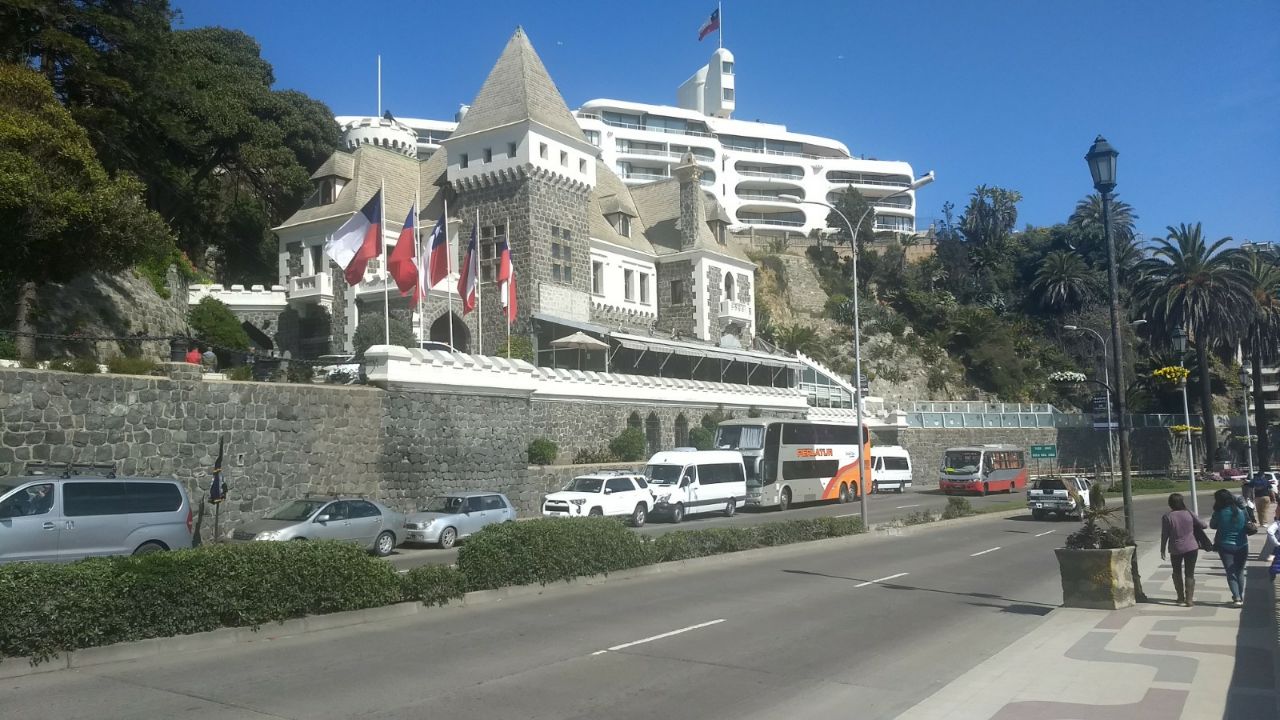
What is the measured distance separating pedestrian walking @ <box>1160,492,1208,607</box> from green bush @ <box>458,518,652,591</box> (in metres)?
8.77

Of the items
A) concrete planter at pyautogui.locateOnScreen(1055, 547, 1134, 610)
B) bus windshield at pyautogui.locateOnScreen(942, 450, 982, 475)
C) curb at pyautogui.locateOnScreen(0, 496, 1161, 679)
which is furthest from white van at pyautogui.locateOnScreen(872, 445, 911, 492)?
concrete planter at pyautogui.locateOnScreen(1055, 547, 1134, 610)

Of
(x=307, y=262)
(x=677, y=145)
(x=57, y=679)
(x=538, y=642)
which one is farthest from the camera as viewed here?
(x=677, y=145)

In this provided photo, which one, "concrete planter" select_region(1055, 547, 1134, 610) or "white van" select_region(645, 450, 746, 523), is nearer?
"concrete planter" select_region(1055, 547, 1134, 610)

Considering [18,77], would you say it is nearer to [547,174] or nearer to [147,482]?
[147,482]

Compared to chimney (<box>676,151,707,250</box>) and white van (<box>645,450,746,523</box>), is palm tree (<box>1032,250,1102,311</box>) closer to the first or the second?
chimney (<box>676,151,707,250</box>)

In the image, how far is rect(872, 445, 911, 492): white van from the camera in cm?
4972

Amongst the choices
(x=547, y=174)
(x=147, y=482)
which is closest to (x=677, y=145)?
(x=547, y=174)

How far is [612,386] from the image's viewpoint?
40.0 metres

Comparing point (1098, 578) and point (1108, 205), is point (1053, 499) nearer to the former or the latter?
point (1108, 205)

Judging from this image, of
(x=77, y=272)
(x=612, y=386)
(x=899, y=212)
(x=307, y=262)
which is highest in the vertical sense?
(x=899, y=212)

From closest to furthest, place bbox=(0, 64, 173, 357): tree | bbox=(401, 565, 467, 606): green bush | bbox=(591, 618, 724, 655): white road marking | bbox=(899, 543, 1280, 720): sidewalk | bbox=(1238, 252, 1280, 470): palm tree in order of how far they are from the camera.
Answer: bbox=(899, 543, 1280, 720): sidewalk < bbox=(591, 618, 724, 655): white road marking < bbox=(401, 565, 467, 606): green bush < bbox=(0, 64, 173, 357): tree < bbox=(1238, 252, 1280, 470): palm tree

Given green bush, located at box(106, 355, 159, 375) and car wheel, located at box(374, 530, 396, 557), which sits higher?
green bush, located at box(106, 355, 159, 375)

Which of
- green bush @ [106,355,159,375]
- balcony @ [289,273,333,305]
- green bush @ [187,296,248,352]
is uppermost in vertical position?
balcony @ [289,273,333,305]

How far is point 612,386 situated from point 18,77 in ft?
77.6
